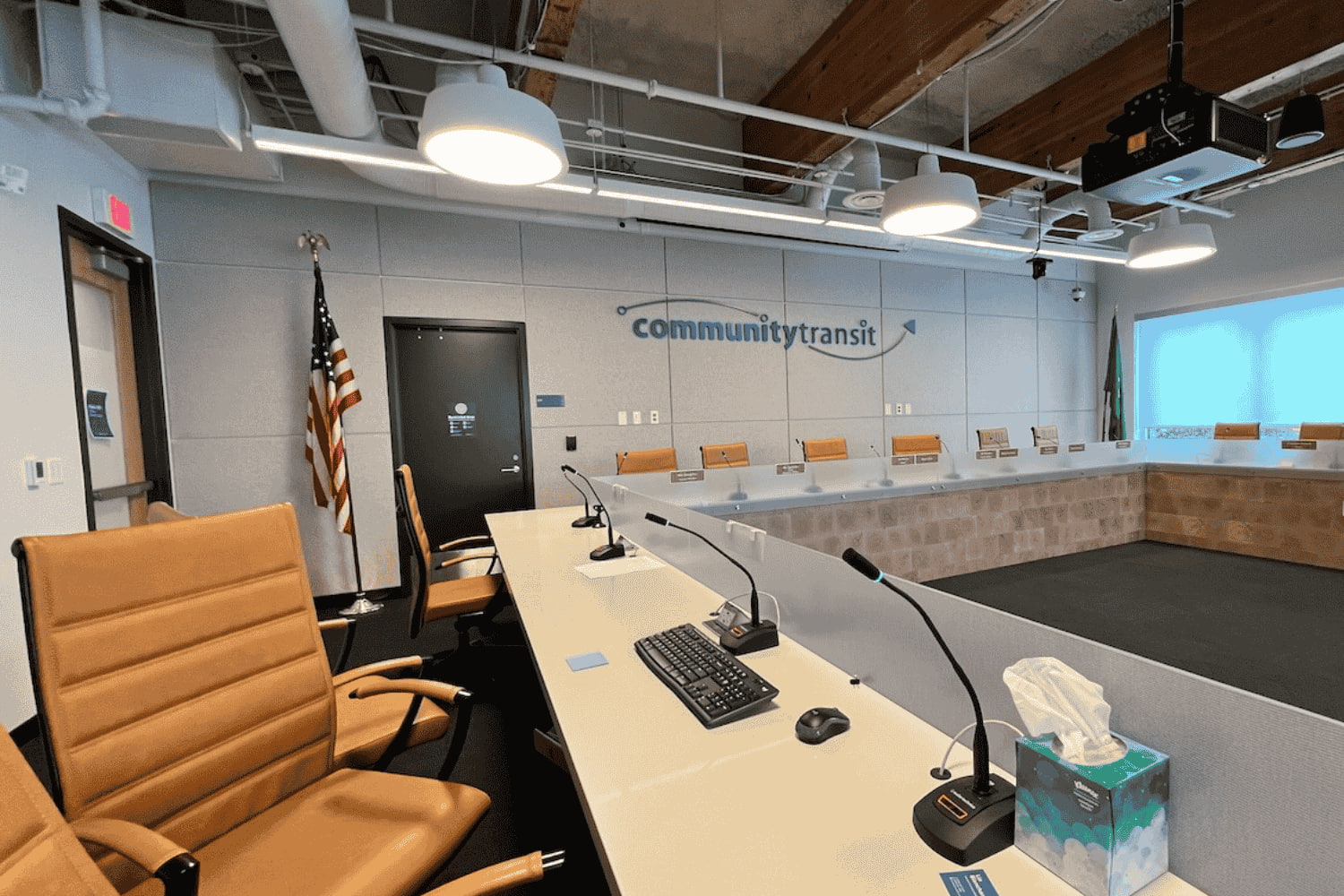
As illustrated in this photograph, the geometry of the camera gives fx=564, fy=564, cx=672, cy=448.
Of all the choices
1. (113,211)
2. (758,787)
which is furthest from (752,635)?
(113,211)

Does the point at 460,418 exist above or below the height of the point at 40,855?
above

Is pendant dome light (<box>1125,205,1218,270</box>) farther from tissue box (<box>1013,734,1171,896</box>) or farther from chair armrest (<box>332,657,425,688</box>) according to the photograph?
chair armrest (<box>332,657,425,688</box>)

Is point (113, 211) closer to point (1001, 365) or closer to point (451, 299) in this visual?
point (451, 299)

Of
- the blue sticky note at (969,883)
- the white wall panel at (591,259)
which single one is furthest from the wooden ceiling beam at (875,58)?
the blue sticky note at (969,883)

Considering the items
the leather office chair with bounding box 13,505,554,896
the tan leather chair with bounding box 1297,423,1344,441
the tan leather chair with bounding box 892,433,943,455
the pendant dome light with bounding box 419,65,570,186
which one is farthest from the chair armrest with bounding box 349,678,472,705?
the tan leather chair with bounding box 1297,423,1344,441

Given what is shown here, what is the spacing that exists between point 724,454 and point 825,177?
2.44 m

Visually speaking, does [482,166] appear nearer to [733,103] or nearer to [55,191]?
[733,103]

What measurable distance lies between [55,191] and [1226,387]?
34.6ft

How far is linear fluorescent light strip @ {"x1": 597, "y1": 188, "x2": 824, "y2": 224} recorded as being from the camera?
3878 millimetres

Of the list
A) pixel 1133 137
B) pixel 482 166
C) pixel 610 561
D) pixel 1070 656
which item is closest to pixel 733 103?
pixel 482 166

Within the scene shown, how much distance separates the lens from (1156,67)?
11.8 feet

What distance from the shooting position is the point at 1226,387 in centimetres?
680

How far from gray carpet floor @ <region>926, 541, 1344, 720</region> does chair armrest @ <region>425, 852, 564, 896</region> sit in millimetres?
3125

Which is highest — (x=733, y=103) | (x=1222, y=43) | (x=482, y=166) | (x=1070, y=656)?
(x=1222, y=43)
